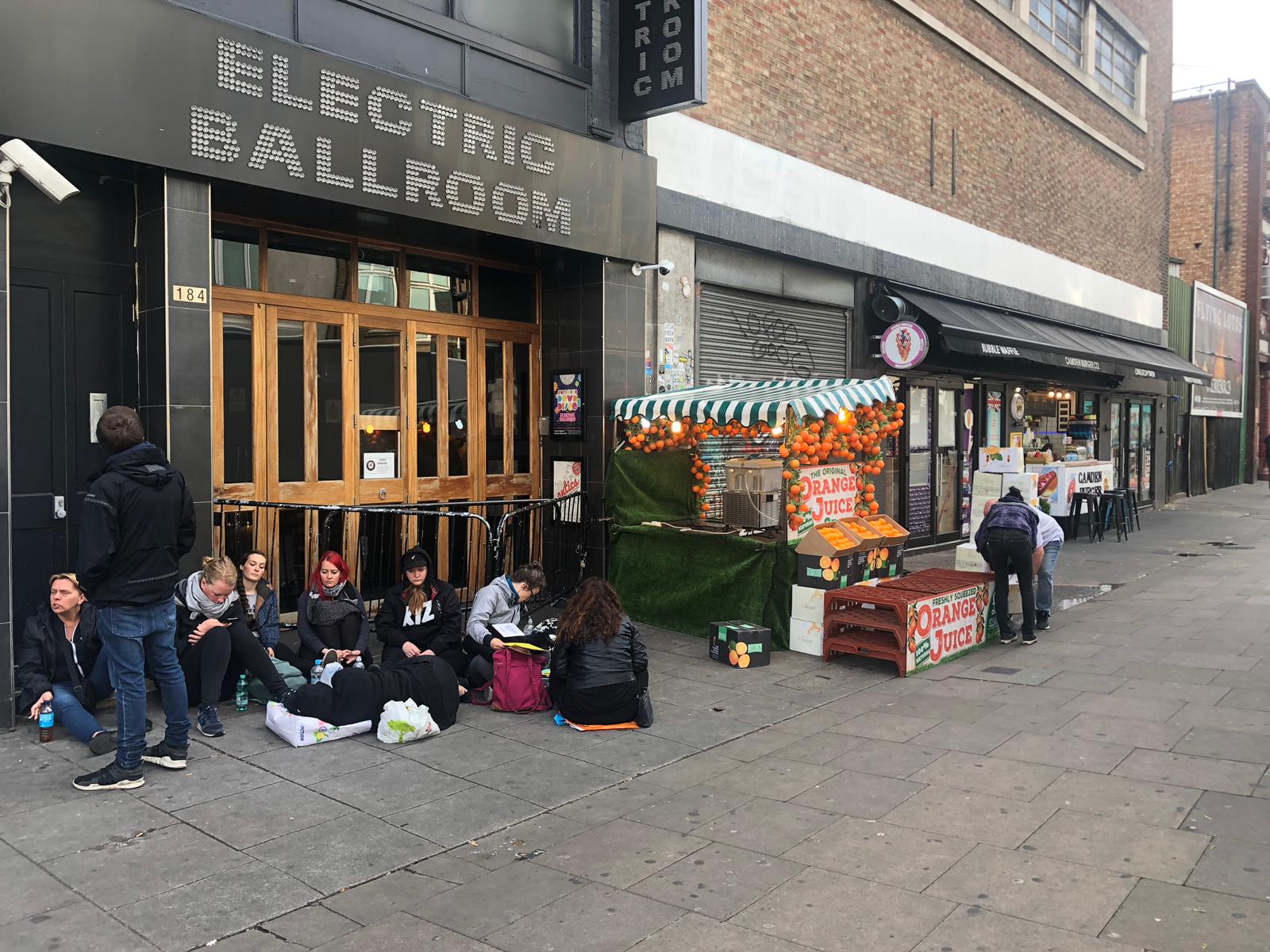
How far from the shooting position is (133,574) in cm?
535

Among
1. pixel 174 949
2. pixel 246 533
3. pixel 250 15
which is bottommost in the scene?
pixel 174 949

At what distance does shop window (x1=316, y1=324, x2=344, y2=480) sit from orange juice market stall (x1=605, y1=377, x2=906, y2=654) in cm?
282

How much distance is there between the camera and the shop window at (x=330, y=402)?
9203 mm

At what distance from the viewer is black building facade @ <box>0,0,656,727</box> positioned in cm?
688

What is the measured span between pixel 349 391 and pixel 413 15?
3.40 metres

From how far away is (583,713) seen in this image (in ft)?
21.5

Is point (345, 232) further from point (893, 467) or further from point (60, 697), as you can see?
point (893, 467)

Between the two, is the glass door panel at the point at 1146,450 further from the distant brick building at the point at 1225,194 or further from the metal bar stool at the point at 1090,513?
the distant brick building at the point at 1225,194

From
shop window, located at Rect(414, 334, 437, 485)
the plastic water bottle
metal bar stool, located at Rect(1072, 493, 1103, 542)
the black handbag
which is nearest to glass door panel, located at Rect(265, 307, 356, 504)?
shop window, located at Rect(414, 334, 437, 485)

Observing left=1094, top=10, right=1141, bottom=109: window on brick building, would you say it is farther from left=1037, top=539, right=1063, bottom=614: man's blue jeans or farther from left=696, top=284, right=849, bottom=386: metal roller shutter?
left=1037, top=539, right=1063, bottom=614: man's blue jeans

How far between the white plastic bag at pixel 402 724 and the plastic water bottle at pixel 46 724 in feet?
6.37

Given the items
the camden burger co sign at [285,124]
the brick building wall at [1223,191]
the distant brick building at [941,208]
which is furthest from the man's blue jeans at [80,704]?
the brick building wall at [1223,191]

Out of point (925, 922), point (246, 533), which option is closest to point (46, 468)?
point (246, 533)

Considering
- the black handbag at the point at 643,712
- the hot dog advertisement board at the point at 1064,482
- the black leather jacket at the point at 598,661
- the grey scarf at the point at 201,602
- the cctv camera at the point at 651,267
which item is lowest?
the black handbag at the point at 643,712
